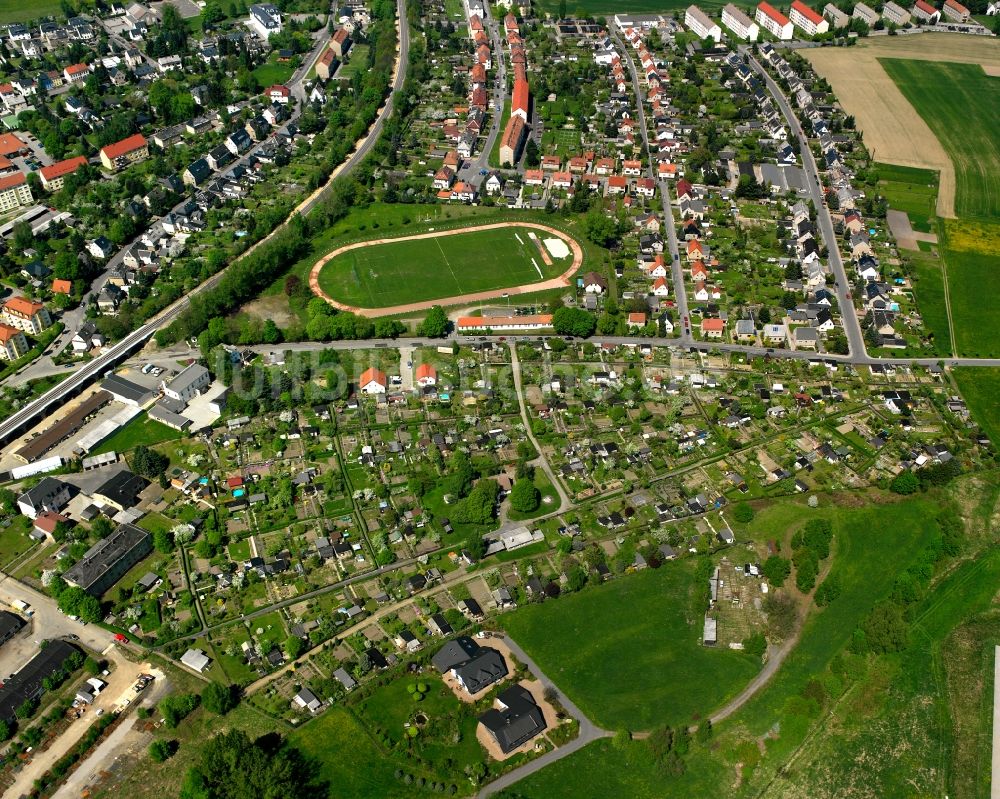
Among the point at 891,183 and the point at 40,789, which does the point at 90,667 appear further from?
the point at 891,183

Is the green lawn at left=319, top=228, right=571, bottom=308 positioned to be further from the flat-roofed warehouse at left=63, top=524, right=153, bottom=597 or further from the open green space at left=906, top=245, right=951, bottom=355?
A: the open green space at left=906, top=245, right=951, bottom=355

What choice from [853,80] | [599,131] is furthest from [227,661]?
[853,80]

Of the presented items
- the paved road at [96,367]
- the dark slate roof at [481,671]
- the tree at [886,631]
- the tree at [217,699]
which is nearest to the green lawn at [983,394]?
the tree at [886,631]

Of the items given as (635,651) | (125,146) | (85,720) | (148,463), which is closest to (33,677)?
(85,720)

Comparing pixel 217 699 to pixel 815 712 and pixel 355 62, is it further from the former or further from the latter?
pixel 355 62

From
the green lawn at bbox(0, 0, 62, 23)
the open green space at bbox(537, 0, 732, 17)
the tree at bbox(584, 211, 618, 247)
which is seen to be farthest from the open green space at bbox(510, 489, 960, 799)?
the green lawn at bbox(0, 0, 62, 23)

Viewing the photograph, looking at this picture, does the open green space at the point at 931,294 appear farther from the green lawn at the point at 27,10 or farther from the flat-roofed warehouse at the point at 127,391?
the green lawn at the point at 27,10
